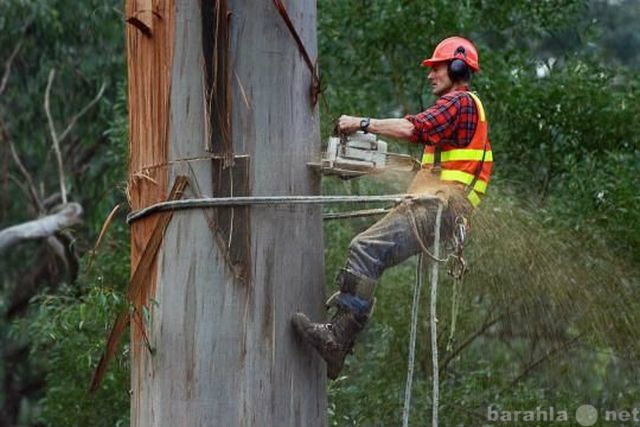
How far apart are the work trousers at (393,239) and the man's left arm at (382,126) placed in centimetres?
29

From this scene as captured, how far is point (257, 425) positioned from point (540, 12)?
7658 mm

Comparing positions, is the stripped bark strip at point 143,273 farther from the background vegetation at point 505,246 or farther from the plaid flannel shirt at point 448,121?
the background vegetation at point 505,246

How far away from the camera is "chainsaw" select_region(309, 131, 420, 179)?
19.7 feet

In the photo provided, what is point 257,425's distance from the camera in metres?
5.64

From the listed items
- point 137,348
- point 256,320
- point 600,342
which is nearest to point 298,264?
point 256,320

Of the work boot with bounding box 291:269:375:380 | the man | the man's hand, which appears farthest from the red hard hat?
the work boot with bounding box 291:269:375:380

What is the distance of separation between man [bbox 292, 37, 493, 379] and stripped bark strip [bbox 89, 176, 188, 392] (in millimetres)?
558

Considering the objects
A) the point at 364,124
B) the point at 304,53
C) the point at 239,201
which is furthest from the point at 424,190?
the point at 239,201

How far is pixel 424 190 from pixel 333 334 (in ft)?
3.28

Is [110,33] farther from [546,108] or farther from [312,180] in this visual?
[312,180]

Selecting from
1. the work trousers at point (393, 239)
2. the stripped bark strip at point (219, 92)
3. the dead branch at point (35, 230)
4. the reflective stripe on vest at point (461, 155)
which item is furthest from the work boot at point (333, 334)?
the dead branch at point (35, 230)

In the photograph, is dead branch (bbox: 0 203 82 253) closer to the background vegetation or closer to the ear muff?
the background vegetation

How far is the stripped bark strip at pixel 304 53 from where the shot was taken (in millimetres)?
5867

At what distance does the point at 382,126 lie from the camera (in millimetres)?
6277
